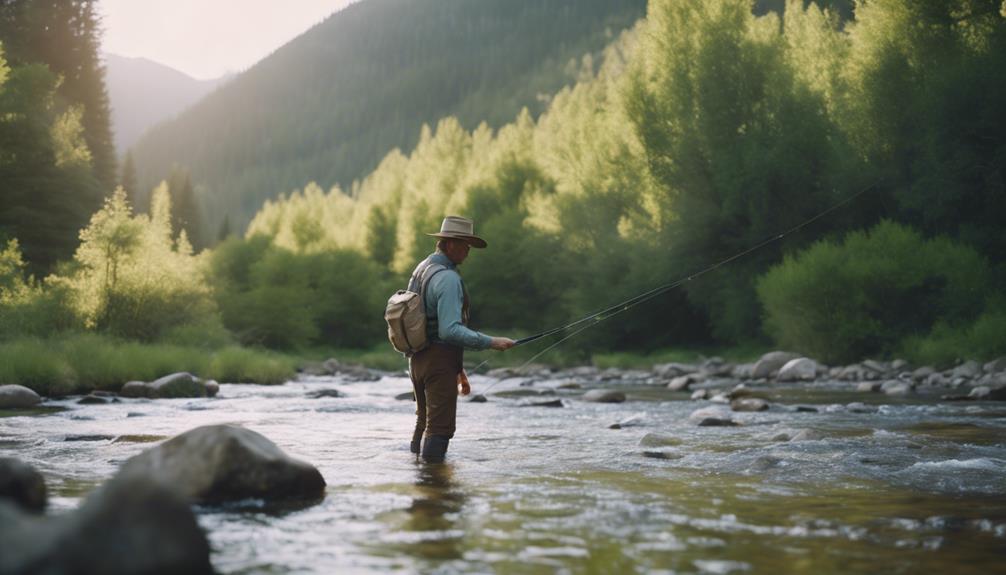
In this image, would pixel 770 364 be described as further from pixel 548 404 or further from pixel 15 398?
pixel 15 398

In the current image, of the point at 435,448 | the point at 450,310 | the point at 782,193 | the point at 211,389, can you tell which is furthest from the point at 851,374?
the point at 450,310

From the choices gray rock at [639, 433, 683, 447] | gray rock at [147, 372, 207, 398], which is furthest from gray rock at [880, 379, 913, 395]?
gray rock at [147, 372, 207, 398]

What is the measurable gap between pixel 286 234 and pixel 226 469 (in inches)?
2159

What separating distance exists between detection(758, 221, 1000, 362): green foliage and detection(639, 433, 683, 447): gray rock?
535 inches

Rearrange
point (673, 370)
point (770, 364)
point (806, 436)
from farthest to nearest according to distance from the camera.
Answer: point (673, 370) → point (770, 364) → point (806, 436)

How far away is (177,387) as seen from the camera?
51.3ft

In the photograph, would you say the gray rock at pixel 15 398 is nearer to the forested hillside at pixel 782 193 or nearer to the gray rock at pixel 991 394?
the gray rock at pixel 991 394

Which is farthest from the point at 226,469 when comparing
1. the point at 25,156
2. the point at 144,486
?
the point at 25,156

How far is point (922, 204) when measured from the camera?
813 inches

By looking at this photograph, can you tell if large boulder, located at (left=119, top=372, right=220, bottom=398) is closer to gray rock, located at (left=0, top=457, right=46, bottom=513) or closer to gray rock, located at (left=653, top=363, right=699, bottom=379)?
gray rock, located at (left=0, top=457, right=46, bottom=513)

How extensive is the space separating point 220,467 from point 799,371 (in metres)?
16.8

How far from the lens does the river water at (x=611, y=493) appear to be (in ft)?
12.2

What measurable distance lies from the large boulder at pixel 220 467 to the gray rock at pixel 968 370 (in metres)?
15.1

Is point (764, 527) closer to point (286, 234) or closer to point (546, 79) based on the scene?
point (286, 234)
